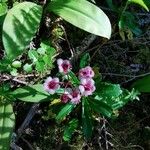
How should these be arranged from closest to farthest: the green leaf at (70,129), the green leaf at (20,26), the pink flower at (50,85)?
the pink flower at (50,85) → the green leaf at (70,129) → the green leaf at (20,26)

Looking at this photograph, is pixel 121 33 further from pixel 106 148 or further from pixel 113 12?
pixel 106 148

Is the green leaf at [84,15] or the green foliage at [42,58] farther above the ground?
the green leaf at [84,15]

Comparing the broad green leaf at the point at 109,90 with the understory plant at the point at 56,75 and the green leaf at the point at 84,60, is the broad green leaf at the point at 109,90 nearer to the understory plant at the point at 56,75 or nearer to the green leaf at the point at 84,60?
the understory plant at the point at 56,75

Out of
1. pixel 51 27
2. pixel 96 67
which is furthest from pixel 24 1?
pixel 96 67

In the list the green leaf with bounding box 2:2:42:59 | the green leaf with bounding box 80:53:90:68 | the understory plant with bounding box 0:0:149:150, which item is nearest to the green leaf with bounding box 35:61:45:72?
the understory plant with bounding box 0:0:149:150

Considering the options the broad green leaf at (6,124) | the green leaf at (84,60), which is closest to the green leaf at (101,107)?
the green leaf at (84,60)

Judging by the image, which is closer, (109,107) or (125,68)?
(109,107)

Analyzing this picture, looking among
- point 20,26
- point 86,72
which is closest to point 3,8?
point 20,26
